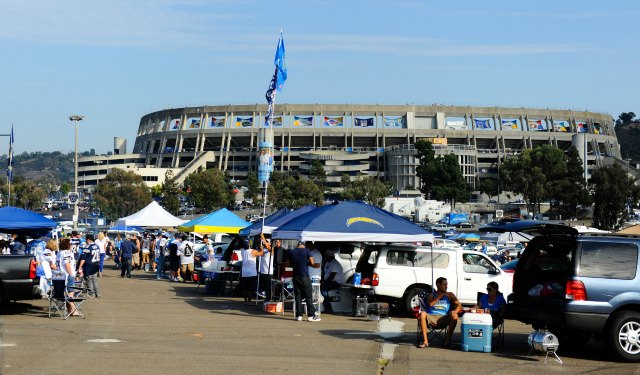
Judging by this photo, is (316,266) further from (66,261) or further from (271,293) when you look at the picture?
(66,261)

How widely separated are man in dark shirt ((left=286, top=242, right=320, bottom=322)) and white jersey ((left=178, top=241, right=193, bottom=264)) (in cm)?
1353

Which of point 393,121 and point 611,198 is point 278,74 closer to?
point 611,198

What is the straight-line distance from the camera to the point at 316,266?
1934 cm

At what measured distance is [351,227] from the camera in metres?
19.9

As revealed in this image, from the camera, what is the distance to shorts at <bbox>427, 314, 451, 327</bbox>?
15.2 m

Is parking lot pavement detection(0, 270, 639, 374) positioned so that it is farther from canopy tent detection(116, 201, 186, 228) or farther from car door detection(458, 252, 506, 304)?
canopy tent detection(116, 201, 186, 228)

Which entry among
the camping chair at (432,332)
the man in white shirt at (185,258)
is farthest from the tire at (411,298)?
the man in white shirt at (185,258)

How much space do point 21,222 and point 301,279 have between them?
9704 mm

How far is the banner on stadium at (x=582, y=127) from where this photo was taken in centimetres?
17712

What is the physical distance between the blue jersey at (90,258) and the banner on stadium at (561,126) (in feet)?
525

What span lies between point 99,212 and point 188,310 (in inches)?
3726

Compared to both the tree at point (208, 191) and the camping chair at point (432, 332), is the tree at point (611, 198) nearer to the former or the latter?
the tree at point (208, 191)

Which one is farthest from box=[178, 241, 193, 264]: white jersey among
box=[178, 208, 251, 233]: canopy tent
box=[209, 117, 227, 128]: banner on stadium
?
box=[209, 117, 227, 128]: banner on stadium

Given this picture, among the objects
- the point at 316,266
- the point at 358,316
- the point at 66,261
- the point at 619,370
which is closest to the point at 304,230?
the point at 316,266
